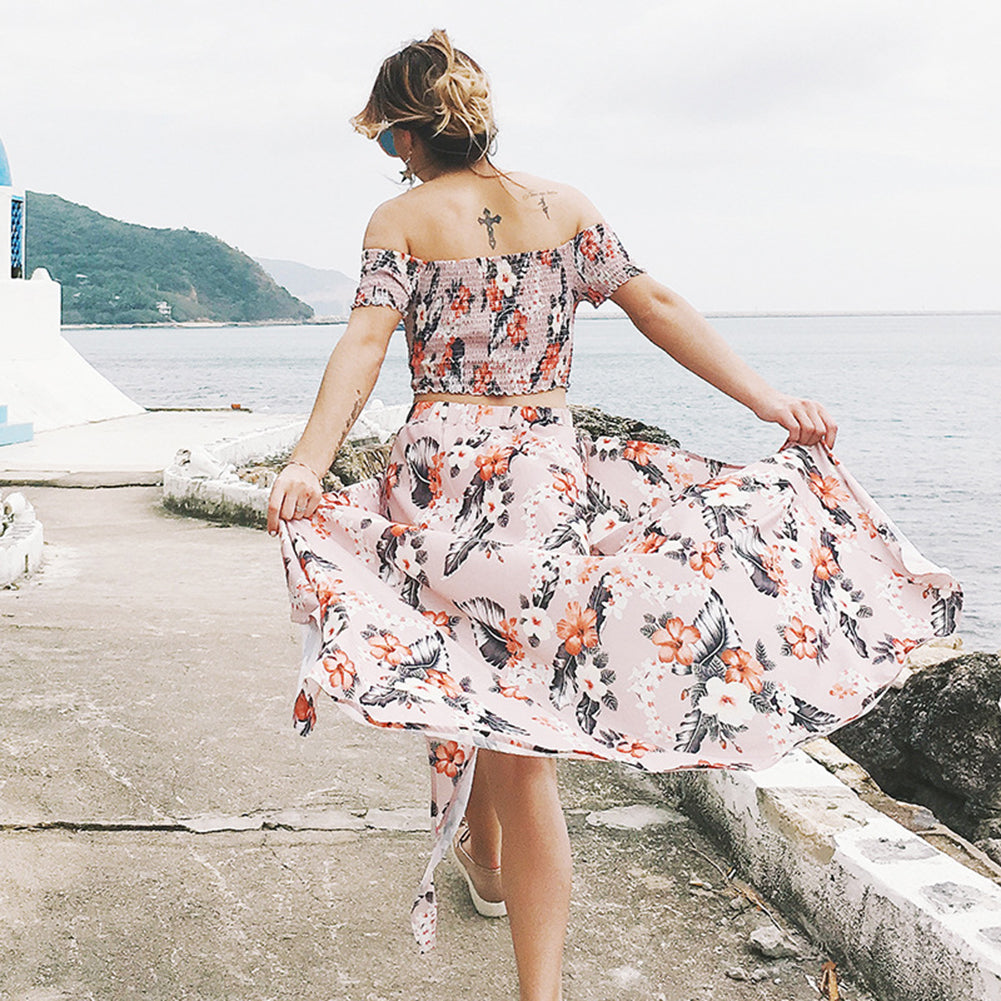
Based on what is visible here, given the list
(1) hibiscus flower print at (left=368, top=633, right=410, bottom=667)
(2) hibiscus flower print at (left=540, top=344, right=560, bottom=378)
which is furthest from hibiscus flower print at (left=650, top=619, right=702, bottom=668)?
(2) hibiscus flower print at (left=540, top=344, right=560, bottom=378)

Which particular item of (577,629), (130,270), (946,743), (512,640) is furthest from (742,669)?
(130,270)

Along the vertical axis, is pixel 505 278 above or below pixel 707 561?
above

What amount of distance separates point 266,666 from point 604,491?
2.88 meters

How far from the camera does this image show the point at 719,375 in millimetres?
2795

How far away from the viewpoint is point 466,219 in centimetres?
272

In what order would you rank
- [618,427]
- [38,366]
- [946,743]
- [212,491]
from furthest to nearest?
[38,366] → [618,427] → [212,491] → [946,743]

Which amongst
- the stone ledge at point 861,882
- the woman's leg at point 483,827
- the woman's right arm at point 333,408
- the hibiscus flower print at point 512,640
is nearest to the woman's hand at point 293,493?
the woman's right arm at point 333,408

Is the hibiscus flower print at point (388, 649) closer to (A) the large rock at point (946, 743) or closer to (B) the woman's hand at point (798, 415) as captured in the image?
(B) the woman's hand at point (798, 415)

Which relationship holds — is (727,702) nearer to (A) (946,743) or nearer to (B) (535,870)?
(B) (535,870)

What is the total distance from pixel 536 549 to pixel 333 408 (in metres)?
0.52

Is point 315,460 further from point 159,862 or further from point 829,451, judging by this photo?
point 159,862

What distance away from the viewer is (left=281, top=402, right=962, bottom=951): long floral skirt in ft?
7.84

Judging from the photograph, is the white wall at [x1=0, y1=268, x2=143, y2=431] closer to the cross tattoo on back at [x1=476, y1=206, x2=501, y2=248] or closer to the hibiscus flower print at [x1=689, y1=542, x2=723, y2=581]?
the cross tattoo on back at [x1=476, y1=206, x2=501, y2=248]

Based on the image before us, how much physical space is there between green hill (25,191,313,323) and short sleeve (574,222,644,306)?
92.5 m
